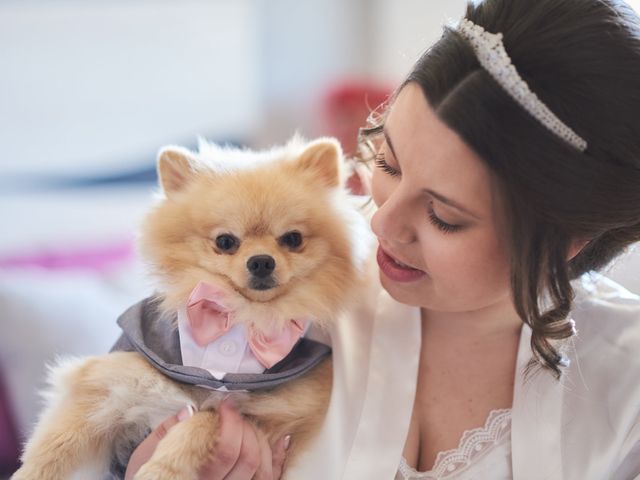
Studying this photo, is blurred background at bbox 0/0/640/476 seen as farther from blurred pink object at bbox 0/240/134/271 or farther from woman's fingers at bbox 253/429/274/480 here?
woman's fingers at bbox 253/429/274/480

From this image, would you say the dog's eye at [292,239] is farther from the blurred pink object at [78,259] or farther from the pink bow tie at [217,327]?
the blurred pink object at [78,259]

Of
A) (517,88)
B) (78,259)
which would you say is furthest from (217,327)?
(78,259)

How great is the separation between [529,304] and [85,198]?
209 centimetres

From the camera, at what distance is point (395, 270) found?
118 cm

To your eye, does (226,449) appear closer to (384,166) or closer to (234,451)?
(234,451)

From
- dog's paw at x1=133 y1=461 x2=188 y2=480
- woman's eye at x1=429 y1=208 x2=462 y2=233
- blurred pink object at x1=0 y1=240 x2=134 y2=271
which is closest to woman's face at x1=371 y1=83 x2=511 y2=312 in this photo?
woman's eye at x1=429 y1=208 x2=462 y2=233

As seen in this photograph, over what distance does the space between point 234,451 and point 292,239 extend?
0.39 metres

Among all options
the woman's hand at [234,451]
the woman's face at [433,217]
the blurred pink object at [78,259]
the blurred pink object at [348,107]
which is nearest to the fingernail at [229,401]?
the woman's hand at [234,451]

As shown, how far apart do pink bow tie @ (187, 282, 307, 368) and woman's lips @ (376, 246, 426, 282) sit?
217 millimetres

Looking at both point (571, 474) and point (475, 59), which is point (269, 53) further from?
point (571, 474)

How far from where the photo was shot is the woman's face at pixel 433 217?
39.7 inches

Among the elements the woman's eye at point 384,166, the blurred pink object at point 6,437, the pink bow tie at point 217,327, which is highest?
the woman's eye at point 384,166

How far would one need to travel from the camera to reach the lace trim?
1.18 metres

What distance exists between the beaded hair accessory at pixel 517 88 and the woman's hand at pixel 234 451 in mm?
696
